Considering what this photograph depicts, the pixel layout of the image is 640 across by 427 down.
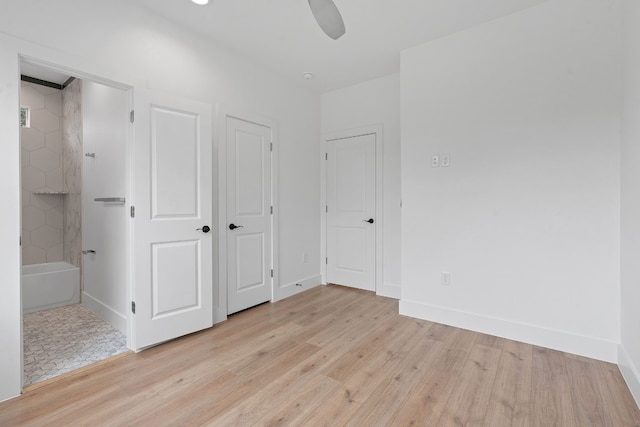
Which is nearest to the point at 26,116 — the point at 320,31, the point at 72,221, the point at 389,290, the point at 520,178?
the point at 72,221

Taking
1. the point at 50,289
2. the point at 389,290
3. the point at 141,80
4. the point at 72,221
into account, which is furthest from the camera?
the point at 72,221

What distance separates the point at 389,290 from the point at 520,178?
194 cm

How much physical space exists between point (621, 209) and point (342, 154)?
285 cm

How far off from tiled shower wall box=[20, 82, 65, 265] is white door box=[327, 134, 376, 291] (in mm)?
3684

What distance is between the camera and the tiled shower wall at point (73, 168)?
3637mm

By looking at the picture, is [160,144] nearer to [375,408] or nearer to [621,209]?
[375,408]

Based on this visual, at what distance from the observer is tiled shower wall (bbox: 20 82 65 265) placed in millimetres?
3938

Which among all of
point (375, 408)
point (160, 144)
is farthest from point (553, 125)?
point (160, 144)

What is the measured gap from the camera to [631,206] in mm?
1922

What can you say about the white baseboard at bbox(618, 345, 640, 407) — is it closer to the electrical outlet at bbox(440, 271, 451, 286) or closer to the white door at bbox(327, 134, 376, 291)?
the electrical outlet at bbox(440, 271, 451, 286)

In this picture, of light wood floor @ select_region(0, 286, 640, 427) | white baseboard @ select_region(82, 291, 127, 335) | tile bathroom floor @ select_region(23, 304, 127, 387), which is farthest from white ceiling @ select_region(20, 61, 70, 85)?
light wood floor @ select_region(0, 286, 640, 427)

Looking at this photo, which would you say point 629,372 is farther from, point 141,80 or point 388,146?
point 141,80

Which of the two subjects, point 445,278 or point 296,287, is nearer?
point 445,278

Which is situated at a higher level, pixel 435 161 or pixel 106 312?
pixel 435 161
